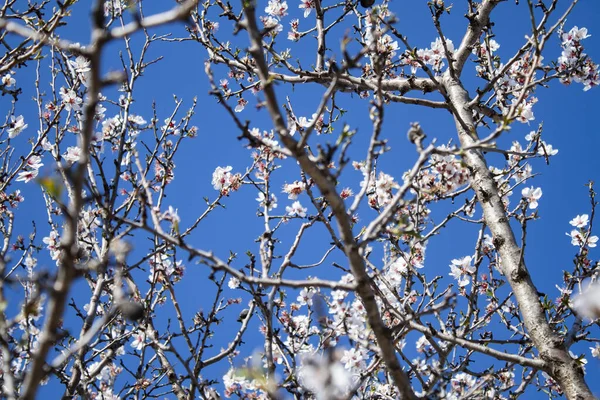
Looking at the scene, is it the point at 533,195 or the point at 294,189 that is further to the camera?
the point at 533,195

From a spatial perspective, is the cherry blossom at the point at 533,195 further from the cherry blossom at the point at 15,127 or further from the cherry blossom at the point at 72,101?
the cherry blossom at the point at 15,127

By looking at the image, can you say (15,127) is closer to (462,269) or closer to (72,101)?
(72,101)

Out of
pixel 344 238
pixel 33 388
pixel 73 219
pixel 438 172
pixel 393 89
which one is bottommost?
pixel 33 388

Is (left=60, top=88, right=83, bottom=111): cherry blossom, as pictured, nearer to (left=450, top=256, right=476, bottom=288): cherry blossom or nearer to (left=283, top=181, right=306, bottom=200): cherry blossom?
(left=283, top=181, right=306, bottom=200): cherry blossom

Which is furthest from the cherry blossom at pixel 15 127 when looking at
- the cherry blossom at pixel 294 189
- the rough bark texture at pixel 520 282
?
the rough bark texture at pixel 520 282

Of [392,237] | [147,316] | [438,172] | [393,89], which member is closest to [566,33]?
[393,89]

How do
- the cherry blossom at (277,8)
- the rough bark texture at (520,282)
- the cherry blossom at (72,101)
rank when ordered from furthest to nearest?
the cherry blossom at (277,8) → the cherry blossom at (72,101) → the rough bark texture at (520,282)

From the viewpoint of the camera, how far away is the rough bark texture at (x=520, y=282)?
278cm

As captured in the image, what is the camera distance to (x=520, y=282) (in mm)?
3236

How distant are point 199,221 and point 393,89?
93.3 inches

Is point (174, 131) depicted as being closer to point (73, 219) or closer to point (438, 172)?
point (438, 172)

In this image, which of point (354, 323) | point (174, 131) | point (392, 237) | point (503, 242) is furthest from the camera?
point (174, 131)

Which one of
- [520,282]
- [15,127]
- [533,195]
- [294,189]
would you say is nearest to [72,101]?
[15,127]

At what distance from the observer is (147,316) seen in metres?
3.49
